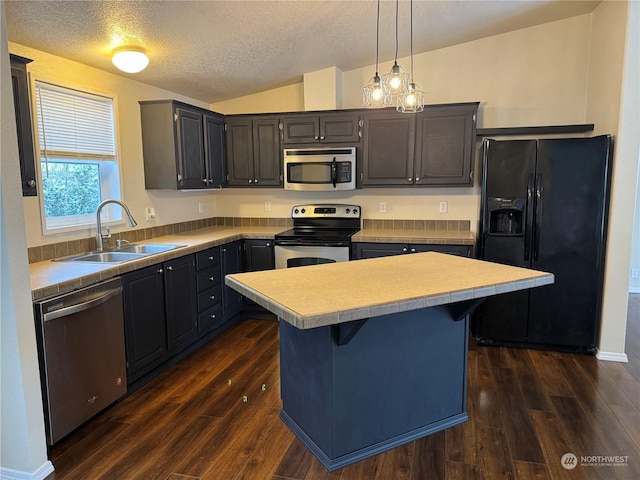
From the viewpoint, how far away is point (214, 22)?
2.89 meters

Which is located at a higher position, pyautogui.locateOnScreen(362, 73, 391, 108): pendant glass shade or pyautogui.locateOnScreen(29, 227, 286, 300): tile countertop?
pyautogui.locateOnScreen(362, 73, 391, 108): pendant glass shade

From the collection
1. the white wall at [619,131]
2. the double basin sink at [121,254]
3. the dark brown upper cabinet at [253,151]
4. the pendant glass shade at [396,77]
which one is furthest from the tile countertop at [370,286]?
the dark brown upper cabinet at [253,151]

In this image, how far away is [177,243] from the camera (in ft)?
12.1

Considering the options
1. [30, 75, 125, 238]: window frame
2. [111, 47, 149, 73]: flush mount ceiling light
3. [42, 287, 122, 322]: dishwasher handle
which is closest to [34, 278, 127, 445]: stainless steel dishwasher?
[42, 287, 122, 322]: dishwasher handle

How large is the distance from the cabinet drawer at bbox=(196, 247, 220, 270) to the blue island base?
152 centimetres

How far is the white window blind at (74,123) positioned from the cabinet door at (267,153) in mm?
1455

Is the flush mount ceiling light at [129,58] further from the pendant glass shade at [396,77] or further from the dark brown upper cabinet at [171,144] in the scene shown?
the pendant glass shade at [396,77]

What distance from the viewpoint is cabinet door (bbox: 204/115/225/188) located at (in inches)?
167

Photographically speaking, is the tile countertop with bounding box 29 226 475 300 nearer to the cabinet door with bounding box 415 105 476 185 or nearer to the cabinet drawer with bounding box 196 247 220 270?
the cabinet drawer with bounding box 196 247 220 270

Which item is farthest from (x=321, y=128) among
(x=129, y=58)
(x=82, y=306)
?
(x=82, y=306)

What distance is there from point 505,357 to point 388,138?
2.23m

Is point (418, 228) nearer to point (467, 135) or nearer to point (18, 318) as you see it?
point (467, 135)

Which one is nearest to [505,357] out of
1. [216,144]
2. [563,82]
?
[563,82]

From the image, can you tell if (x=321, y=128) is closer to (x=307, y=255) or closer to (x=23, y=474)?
(x=307, y=255)
